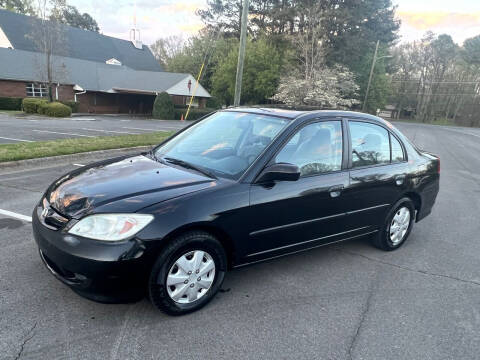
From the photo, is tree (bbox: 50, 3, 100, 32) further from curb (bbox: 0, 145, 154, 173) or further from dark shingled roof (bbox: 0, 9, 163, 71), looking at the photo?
curb (bbox: 0, 145, 154, 173)

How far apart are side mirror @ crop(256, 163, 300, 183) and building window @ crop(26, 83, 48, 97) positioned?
108 ft

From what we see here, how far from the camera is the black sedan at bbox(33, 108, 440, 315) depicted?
101 inches

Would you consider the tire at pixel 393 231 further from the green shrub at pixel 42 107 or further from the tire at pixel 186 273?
the green shrub at pixel 42 107

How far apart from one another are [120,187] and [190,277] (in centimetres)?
92

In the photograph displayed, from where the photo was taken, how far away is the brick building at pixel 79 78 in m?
29.6

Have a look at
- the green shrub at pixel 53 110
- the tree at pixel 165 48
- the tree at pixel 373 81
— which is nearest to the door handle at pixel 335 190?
the green shrub at pixel 53 110

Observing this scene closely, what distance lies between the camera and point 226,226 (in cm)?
292

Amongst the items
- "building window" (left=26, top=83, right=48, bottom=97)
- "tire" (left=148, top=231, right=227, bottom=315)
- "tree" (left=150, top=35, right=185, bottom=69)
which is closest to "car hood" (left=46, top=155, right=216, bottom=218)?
"tire" (left=148, top=231, right=227, bottom=315)

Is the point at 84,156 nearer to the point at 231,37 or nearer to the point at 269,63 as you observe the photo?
the point at 269,63

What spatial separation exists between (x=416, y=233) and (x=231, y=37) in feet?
142

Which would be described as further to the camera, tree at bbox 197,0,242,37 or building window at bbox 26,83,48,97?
tree at bbox 197,0,242,37

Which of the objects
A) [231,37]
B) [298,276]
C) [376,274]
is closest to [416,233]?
[376,274]

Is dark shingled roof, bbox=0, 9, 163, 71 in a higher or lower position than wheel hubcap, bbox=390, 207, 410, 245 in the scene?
higher

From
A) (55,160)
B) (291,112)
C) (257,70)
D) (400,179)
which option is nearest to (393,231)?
(400,179)
